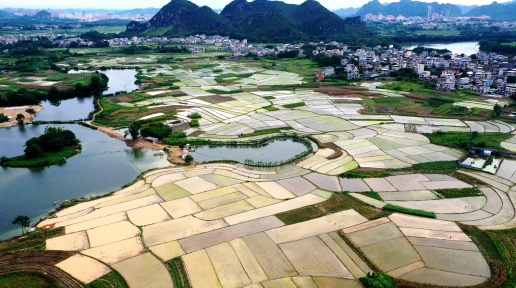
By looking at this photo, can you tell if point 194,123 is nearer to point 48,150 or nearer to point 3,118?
point 48,150

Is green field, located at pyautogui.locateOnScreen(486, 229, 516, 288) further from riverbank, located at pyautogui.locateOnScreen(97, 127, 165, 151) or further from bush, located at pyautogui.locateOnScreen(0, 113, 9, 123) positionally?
bush, located at pyautogui.locateOnScreen(0, 113, 9, 123)

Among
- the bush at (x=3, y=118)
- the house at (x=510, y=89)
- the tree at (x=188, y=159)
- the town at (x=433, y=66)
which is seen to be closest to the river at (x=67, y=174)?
the tree at (x=188, y=159)

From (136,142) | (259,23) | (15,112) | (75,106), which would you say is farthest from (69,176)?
(259,23)

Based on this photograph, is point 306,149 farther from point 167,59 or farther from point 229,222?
point 167,59

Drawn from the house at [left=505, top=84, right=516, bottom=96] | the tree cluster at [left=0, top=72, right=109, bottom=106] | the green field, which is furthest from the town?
the green field

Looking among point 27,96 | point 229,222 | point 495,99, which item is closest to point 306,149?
point 229,222

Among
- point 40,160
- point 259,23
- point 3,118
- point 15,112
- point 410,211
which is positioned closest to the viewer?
point 410,211

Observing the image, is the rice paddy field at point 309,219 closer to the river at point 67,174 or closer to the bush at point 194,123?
the bush at point 194,123
